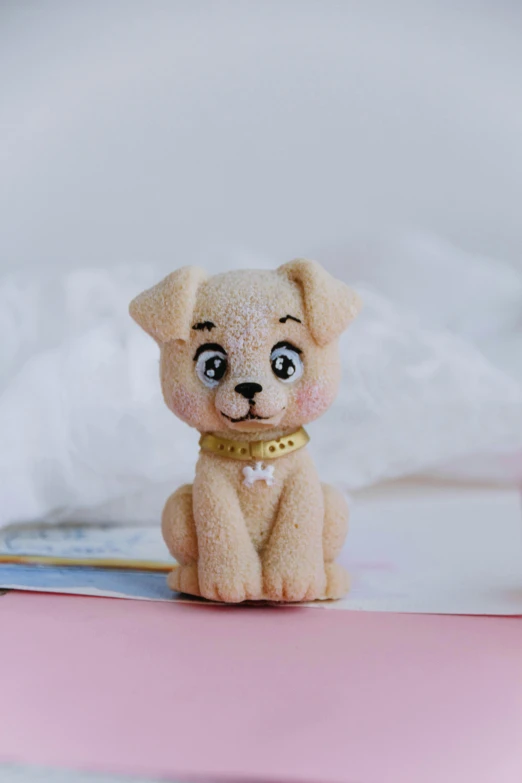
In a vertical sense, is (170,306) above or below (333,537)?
above

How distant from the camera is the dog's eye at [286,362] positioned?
944 millimetres

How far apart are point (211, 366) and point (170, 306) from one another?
0.25 ft

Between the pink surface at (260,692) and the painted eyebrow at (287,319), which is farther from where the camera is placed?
the painted eyebrow at (287,319)

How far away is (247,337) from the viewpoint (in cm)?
93

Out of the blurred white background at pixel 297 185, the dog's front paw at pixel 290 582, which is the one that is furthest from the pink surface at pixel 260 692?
the blurred white background at pixel 297 185

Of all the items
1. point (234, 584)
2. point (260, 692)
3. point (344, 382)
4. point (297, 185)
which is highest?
point (297, 185)

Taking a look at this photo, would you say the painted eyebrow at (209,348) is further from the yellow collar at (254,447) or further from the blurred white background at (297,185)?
the blurred white background at (297,185)

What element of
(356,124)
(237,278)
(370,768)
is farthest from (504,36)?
(370,768)

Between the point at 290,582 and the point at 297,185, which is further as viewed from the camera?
the point at 297,185

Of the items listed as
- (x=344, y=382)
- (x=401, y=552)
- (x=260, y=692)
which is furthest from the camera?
(x=344, y=382)

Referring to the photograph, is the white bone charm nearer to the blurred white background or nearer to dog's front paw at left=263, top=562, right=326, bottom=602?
dog's front paw at left=263, top=562, right=326, bottom=602

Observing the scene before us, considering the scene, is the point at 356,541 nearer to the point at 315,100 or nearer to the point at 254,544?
the point at 254,544

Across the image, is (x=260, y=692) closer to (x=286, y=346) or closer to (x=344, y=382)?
(x=286, y=346)

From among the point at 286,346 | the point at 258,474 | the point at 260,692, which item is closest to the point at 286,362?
the point at 286,346
